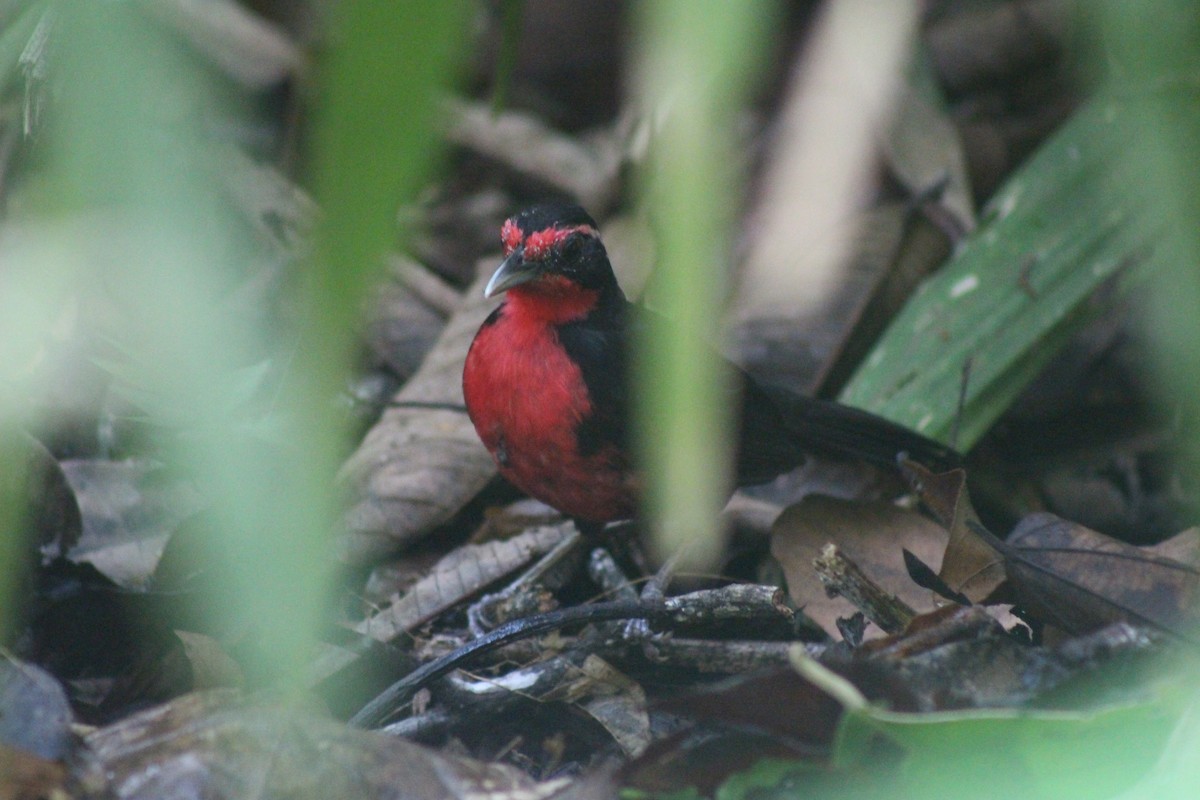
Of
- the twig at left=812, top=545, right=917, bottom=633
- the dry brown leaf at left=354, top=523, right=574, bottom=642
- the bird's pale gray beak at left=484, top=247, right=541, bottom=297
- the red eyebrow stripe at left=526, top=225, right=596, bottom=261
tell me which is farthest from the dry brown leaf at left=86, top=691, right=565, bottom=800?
the red eyebrow stripe at left=526, top=225, right=596, bottom=261

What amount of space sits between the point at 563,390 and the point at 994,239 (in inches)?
61.2

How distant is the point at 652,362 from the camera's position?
86 centimetres

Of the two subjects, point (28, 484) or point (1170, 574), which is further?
point (28, 484)

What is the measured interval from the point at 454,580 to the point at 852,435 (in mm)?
1237

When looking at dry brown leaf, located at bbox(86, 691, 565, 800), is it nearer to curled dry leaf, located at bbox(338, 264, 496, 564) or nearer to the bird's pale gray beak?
curled dry leaf, located at bbox(338, 264, 496, 564)

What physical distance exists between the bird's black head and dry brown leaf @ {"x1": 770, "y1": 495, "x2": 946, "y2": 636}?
2.93 ft

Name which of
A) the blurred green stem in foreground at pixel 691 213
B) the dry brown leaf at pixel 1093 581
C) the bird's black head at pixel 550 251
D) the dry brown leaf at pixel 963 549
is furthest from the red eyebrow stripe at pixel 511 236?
the blurred green stem in foreground at pixel 691 213

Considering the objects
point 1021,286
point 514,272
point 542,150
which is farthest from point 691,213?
point 542,150

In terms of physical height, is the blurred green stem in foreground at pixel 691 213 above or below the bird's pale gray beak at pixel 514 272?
above

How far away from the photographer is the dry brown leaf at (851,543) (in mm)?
2859

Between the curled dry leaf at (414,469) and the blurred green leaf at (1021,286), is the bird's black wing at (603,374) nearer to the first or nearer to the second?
the curled dry leaf at (414,469)

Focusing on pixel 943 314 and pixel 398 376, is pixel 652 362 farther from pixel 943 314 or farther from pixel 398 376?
pixel 398 376

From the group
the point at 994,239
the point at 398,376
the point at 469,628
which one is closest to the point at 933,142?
the point at 994,239

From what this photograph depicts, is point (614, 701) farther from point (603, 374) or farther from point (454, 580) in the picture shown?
point (603, 374)
